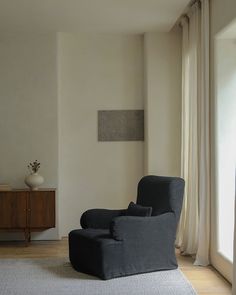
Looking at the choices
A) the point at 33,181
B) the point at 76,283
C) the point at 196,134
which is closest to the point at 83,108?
the point at 33,181

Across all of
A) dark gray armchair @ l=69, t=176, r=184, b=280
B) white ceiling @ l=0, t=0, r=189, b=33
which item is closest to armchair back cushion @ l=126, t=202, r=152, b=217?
dark gray armchair @ l=69, t=176, r=184, b=280

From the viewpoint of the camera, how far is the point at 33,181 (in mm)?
6082

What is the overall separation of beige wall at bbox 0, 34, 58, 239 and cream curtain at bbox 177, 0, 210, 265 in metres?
1.79

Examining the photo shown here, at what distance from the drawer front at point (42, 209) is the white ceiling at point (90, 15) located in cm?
214

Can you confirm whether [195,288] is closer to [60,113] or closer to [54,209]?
[54,209]

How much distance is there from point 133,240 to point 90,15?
2686mm

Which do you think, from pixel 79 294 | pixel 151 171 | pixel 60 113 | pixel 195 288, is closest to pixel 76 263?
pixel 79 294

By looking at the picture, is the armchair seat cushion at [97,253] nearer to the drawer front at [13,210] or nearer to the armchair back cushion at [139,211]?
the armchair back cushion at [139,211]

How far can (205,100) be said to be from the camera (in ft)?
16.2

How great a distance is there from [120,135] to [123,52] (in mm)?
1177

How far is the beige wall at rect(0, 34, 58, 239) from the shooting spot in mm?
6406

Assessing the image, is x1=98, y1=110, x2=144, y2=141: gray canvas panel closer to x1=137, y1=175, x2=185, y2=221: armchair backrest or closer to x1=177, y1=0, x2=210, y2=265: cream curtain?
x1=177, y1=0, x2=210, y2=265: cream curtain

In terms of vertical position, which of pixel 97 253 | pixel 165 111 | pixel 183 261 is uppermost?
pixel 165 111

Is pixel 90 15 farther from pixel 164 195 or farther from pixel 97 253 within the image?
pixel 97 253
